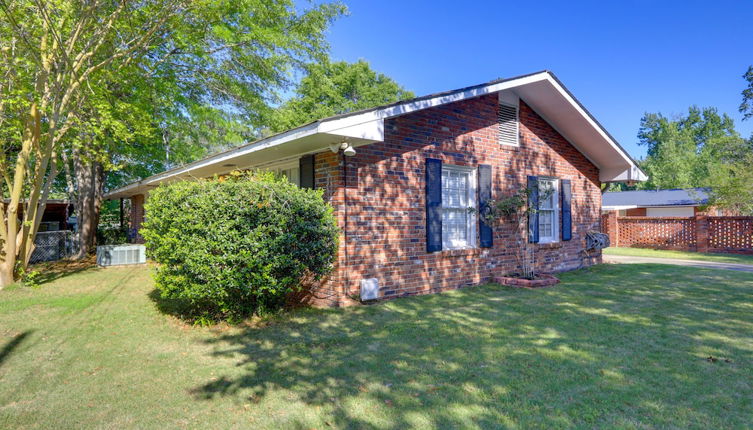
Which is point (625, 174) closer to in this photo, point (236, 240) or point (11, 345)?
point (236, 240)

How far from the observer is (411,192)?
692cm

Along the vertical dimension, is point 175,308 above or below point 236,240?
below

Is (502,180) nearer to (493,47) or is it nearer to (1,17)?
(1,17)

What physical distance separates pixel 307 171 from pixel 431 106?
236 centimetres

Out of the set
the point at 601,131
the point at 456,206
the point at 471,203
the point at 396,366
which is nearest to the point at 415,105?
the point at 456,206

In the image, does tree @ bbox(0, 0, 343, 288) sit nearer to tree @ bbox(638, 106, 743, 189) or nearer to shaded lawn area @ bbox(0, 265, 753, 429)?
shaded lawn area @ bbox(0, 265, 753, 429)

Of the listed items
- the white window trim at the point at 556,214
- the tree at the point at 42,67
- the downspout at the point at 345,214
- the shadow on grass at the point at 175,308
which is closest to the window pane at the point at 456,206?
the downspout at the point at 345,214

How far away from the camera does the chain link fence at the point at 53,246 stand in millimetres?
13008

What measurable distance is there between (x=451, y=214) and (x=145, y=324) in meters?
5.41

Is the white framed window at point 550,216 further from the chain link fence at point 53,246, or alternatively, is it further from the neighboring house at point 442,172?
the chain link fence at point 53,246

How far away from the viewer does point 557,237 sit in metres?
9.77

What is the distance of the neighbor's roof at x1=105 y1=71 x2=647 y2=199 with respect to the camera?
5.57 meters

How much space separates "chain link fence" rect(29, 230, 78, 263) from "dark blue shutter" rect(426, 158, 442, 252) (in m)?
13.1

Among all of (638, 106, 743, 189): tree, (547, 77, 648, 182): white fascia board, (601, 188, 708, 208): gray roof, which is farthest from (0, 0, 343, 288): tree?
(638, 106, 743, 189): tree
